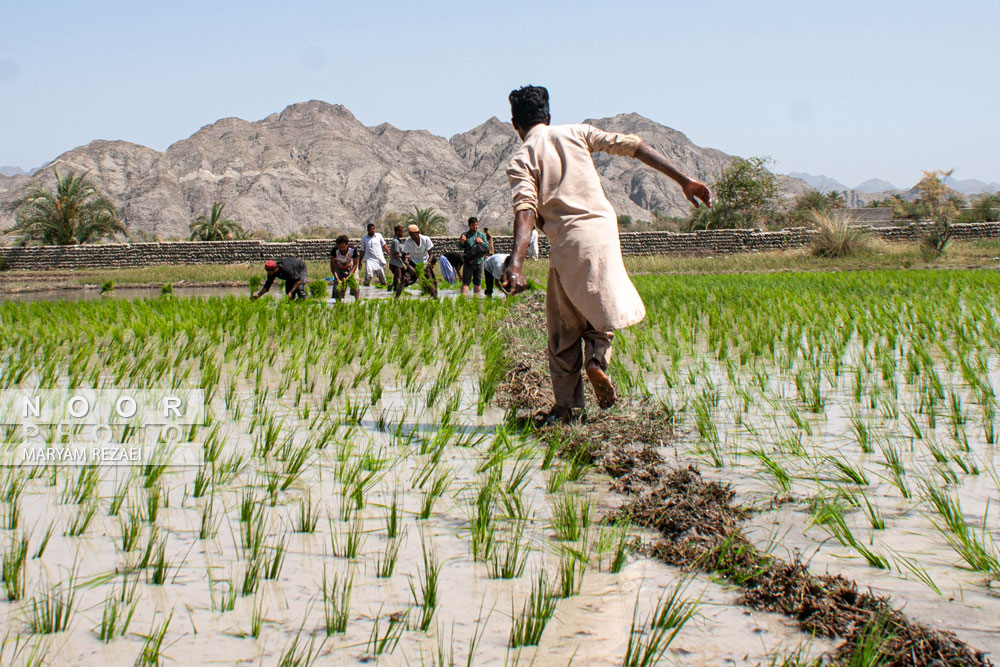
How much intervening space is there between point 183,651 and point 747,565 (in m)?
1.32

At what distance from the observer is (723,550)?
2.04 m

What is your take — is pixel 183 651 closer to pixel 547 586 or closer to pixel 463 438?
pixel 547 586

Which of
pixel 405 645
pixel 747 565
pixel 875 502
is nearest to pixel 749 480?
pixel 875 502

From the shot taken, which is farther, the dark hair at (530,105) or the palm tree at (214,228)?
the palm tree at (214,228)

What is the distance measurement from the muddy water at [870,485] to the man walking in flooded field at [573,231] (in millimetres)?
571

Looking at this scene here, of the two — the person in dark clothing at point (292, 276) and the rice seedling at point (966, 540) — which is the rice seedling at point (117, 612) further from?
the person in dark clothing at point (292, 276)

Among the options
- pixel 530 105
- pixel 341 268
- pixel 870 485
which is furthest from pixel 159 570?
pixel 341 268

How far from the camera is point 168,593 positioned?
6.33 ft

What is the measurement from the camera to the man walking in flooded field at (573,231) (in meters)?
3.35

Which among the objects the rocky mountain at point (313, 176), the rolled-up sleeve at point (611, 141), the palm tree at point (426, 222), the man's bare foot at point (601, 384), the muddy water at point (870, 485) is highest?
the rocky mountain at point (313, 176)

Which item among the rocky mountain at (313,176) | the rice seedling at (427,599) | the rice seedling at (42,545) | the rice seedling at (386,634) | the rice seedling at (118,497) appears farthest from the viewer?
the rocky mountain at (313,176)

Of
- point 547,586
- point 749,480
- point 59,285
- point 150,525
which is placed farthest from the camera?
point 59,285

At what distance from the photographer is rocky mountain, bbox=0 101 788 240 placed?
60.8 metres

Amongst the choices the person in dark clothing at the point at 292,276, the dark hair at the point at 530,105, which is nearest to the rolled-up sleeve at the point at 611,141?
the dark hair at the point at 530,105
